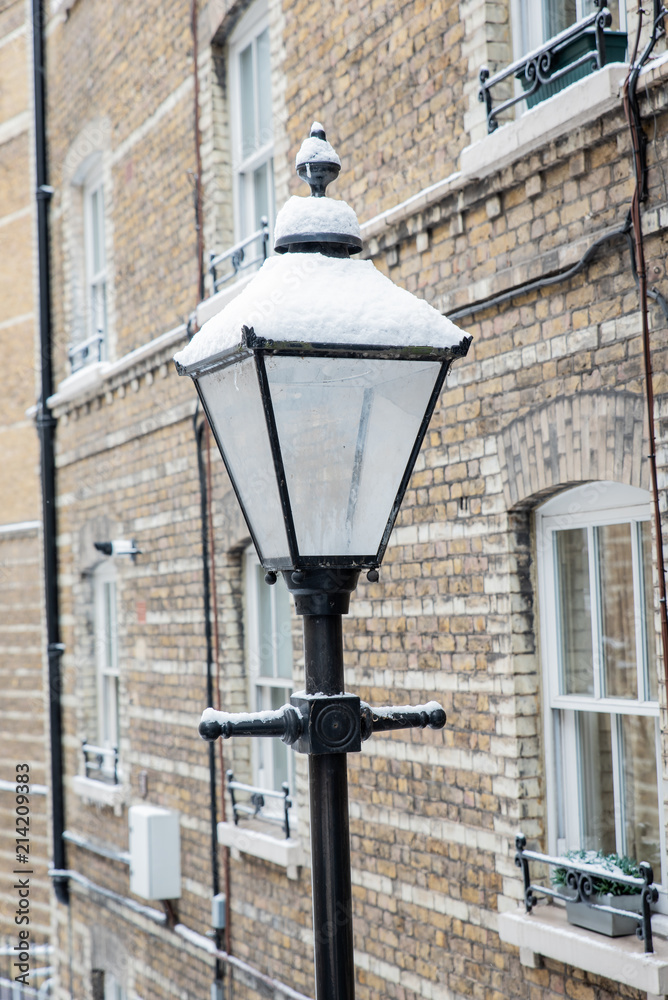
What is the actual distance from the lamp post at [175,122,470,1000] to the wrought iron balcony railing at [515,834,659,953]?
1.89 m

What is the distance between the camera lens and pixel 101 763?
10031 millimetres

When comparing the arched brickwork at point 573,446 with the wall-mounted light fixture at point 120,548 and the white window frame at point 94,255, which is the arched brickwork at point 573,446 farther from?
the white window frame at point 94,255

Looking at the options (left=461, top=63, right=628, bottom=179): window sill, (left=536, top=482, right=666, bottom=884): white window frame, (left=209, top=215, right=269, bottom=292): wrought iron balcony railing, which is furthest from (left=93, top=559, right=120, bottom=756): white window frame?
(left=461, top=63, right=628, bottom=179): window sill

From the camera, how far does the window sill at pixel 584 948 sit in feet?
12.6

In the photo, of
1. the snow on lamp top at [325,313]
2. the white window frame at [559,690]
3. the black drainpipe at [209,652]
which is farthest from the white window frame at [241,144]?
the snow on lamp top at [325,313]

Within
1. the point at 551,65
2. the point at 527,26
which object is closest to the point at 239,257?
the point at 527,26

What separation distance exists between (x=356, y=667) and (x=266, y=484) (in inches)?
145

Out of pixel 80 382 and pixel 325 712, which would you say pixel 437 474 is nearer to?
pixel 325 712

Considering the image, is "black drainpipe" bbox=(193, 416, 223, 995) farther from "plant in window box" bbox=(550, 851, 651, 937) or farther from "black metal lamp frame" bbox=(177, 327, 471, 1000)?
"black metal lamp frame" bbox=(177, 327, 471, 1000)

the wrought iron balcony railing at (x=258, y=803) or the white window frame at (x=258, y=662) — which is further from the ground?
the white window frame at (x=258, y=662)

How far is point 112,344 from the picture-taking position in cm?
943

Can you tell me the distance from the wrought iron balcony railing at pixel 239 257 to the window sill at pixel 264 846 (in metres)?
3.38

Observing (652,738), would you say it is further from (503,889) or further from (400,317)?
(400,317)

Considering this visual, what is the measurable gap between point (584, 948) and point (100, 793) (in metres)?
6.16
